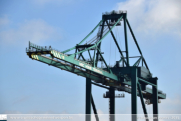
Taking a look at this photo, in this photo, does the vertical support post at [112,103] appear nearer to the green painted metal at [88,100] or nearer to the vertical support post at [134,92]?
the green painted metal at [88,100]

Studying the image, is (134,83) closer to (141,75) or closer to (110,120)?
(141,75)

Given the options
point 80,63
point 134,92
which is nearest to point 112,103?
point 134,92

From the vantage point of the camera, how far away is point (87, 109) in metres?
82.1

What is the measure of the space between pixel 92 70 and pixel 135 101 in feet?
43.9

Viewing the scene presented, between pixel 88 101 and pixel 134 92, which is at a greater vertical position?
pixel 134 92

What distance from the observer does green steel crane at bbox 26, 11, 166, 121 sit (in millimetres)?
65438

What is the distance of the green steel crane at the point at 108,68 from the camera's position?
6544 centimetres

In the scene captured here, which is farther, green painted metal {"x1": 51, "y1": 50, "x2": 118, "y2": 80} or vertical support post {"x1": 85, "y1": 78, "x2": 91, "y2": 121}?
vertical support post {"x1": 85, "y1": 78, "x2": 91, "y2": 121}

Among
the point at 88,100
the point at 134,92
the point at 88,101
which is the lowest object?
the point at 88,101

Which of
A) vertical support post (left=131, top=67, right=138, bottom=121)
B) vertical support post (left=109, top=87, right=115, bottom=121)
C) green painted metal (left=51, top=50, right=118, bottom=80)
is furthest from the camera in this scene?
vertical support post (left=109, top=87, right=115, bottom=121)

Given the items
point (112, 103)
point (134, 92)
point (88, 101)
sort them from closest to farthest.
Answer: point (134, 92), point (88, 101), point (112, 103)

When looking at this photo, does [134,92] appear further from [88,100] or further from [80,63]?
[80,63]

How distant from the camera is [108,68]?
251ft

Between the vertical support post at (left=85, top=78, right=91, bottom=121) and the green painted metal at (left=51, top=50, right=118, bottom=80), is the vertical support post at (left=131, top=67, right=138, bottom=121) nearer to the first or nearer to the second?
the green painted metal at (left=51, top=50, right=118, bottom=80)
